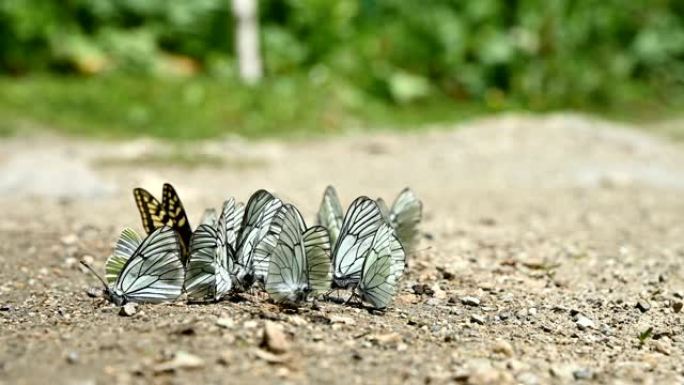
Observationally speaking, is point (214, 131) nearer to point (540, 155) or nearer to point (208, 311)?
point (540, 155)

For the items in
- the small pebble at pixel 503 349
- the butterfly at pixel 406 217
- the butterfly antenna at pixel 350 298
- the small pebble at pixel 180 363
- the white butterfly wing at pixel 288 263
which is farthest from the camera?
the butterfly at pixel 406 217

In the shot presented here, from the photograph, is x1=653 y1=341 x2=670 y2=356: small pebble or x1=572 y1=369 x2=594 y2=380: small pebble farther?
x1=653 y1=341 x2=670 y2=356: small pebble

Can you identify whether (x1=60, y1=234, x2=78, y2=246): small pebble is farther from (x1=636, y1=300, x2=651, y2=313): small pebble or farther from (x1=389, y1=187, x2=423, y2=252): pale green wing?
(x1=636, y1=300, x2=651, y2=313): small pebble

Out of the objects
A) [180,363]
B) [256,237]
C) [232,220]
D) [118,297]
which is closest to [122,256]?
[118,297]

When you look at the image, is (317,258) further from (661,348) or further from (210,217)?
(661,348)

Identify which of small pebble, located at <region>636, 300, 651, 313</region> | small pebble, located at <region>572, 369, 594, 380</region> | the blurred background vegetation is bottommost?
small pebble, located at <region>572, 369, 594, 380</region>

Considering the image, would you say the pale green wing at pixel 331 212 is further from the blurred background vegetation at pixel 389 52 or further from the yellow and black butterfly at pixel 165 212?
the blurred background vegetation at pixel 389 52

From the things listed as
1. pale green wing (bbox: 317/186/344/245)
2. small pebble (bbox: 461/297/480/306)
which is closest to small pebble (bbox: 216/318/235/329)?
small pebble (bbox: 461/297/480/306)

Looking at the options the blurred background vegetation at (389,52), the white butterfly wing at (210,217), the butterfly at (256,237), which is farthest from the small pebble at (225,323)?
the blurred background vegetation at (389,52)
